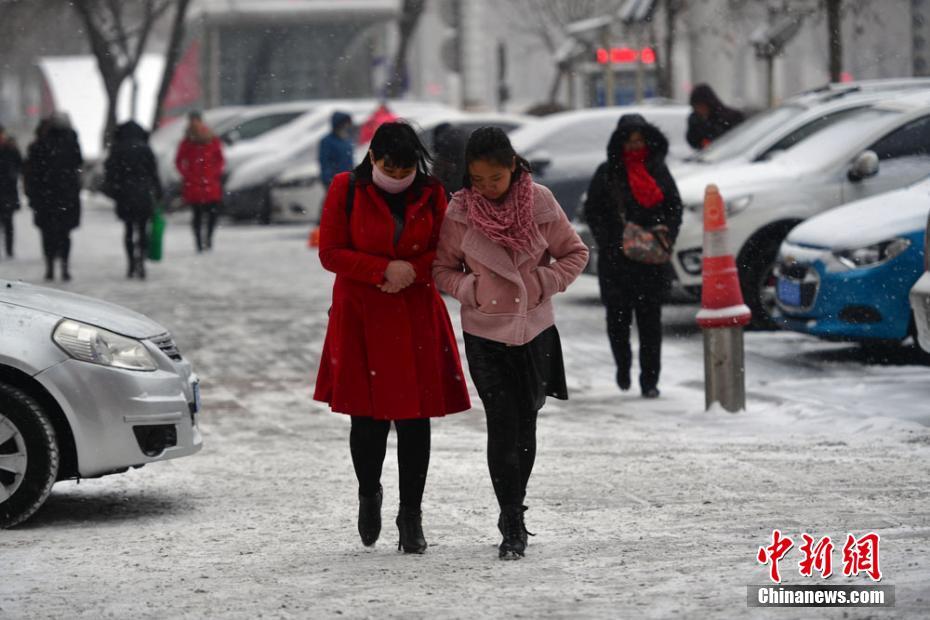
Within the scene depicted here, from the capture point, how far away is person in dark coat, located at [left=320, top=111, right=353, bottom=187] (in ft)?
70.7

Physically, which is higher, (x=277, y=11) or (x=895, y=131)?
(x=277, y=11)

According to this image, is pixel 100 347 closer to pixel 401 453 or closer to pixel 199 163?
pixel 401 453

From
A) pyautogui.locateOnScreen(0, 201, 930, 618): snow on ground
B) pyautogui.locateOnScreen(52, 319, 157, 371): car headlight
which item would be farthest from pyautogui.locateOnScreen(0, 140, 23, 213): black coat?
pyautogui.locateOnScreen(52, 319, 157, 371): car headlight

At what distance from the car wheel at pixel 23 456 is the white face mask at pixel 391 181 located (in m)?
1.78

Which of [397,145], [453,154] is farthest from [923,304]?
[397,145]

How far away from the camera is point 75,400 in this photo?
7.01 m

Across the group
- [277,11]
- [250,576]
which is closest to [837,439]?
[250,576]

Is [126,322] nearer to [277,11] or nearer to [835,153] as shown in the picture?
[835,153]

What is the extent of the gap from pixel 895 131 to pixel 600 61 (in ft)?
76.7

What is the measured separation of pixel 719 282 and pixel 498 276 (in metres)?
3.72

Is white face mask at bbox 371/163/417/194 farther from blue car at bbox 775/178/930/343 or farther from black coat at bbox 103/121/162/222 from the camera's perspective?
black coat at bbox 103/121/162/222

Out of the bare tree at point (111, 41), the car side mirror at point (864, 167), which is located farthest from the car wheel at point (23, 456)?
the bare tree at point (111, 41)

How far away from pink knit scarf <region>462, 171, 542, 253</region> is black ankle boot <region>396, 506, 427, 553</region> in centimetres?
101

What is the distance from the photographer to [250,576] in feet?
19.6
